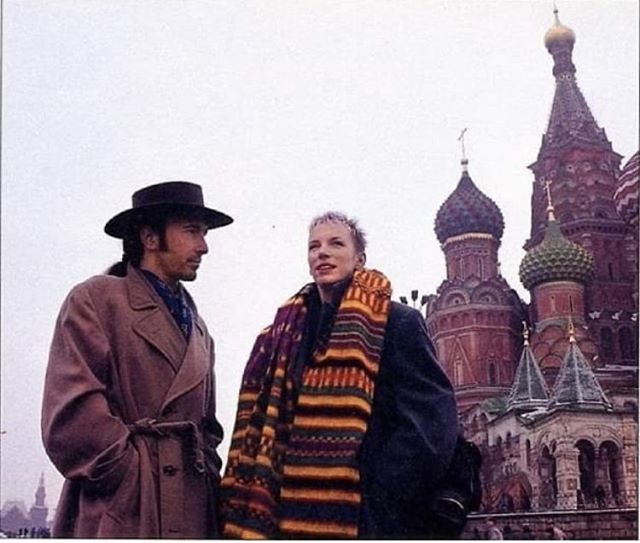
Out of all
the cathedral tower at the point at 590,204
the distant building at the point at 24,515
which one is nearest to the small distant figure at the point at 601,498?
the cathedral tower at the point at 590,204

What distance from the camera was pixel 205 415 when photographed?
77.0 inches

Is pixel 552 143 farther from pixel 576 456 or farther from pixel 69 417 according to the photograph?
pixel 69 417

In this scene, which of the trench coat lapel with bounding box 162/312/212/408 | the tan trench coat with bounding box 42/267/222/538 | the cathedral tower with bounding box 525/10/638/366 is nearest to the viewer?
the tan trench coat with bounding box 42/267/222/538

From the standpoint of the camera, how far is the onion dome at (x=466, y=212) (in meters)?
2.47

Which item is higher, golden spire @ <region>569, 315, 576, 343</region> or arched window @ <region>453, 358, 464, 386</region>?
golden spire @ <region>569, 315, 576, 343</region>

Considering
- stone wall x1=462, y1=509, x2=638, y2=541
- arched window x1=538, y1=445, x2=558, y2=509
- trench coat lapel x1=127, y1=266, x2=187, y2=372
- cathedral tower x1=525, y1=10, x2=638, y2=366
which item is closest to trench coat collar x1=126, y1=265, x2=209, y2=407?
trench coat lapel x1=127, y1=266, x2=187, y2=372

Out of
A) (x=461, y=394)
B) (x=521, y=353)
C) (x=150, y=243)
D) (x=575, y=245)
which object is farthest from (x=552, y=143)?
(x=150, y=243)

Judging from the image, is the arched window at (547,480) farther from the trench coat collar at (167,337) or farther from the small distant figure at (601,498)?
the trench coat collar at (167,337)

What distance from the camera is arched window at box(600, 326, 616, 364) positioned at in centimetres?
251

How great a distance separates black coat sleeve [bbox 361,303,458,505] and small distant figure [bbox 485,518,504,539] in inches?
16.1

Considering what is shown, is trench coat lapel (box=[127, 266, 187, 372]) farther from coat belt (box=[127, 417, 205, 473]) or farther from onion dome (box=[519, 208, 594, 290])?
onion dome (box=[519, 208, 594, 290])

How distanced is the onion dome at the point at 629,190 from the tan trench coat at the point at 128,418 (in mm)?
1340

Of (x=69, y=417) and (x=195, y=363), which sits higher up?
(x=195, y=363)

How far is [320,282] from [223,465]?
0.46m
